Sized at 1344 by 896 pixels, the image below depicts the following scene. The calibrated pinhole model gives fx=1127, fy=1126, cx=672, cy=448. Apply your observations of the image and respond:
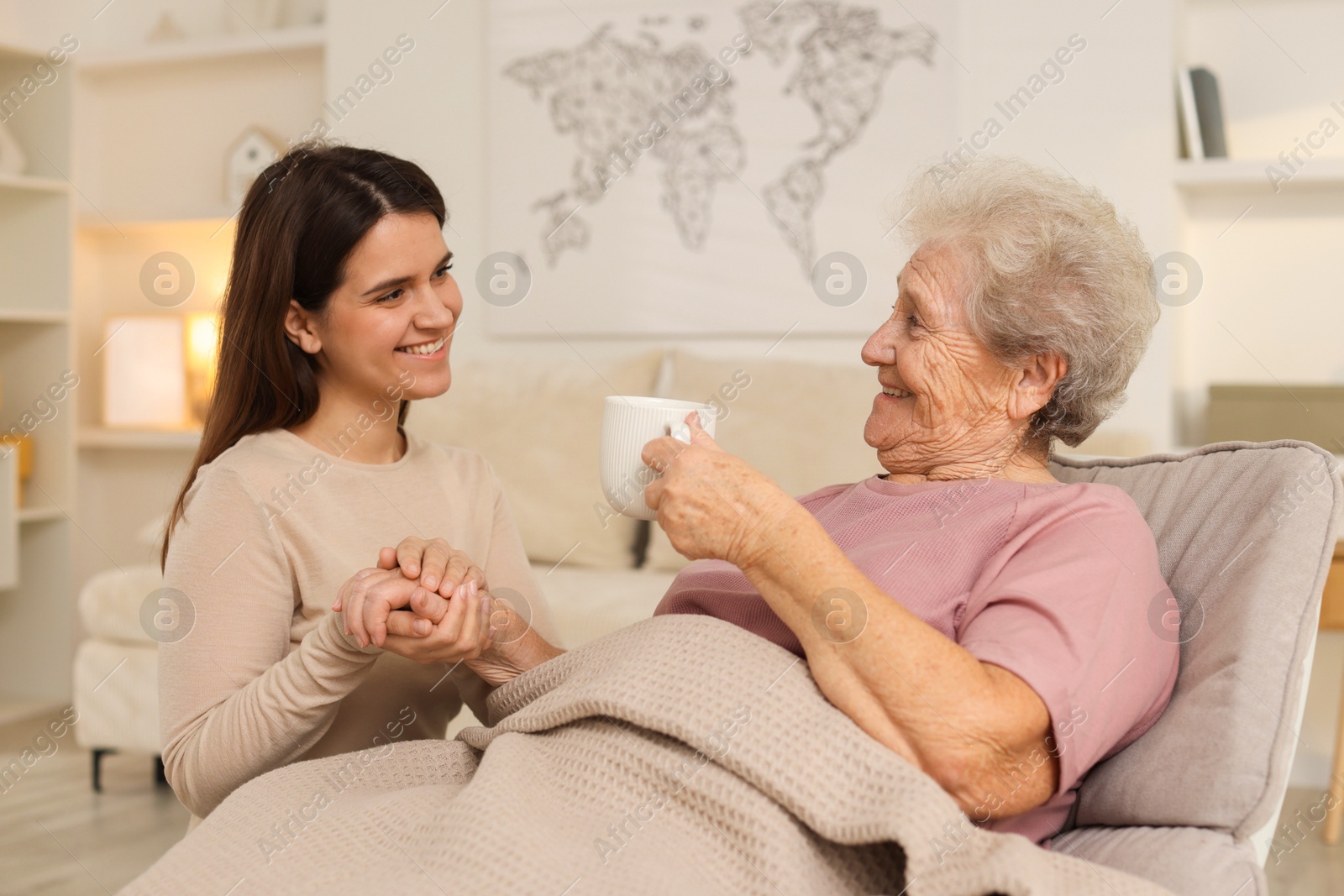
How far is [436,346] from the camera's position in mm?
1465

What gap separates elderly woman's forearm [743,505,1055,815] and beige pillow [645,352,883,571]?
5.59ft

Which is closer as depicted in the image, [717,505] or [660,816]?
[660,816]

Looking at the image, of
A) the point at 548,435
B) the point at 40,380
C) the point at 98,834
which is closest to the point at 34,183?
the point at 40,380

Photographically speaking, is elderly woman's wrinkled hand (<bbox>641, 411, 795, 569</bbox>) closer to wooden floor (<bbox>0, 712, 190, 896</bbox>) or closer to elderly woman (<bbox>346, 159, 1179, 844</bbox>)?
elderly woman (<bbox>346, 159, 1179, 844</bbox>)

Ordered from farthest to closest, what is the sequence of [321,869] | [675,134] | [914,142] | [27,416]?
[27,416] → [675,134] → [914,142] → [321,869]

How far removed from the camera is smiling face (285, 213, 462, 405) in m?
1.38

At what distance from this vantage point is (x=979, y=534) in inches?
44.2

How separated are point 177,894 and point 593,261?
2736mm

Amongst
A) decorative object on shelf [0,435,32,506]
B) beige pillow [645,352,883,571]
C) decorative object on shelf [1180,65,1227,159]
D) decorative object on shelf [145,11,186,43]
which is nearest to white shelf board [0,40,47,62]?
decorative object on shelf [145,11,186,43]

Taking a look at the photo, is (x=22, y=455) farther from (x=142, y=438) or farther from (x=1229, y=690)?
(x=1229, y=690)

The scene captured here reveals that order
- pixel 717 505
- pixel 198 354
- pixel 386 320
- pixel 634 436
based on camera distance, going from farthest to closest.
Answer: pixel 198 354 < pixel 386 320 < pixel 634 436 < pixel 717 505

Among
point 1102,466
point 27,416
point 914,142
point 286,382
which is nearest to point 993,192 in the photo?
point 1102,466

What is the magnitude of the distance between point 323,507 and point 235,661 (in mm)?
216

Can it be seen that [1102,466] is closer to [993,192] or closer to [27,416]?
[993,192]
